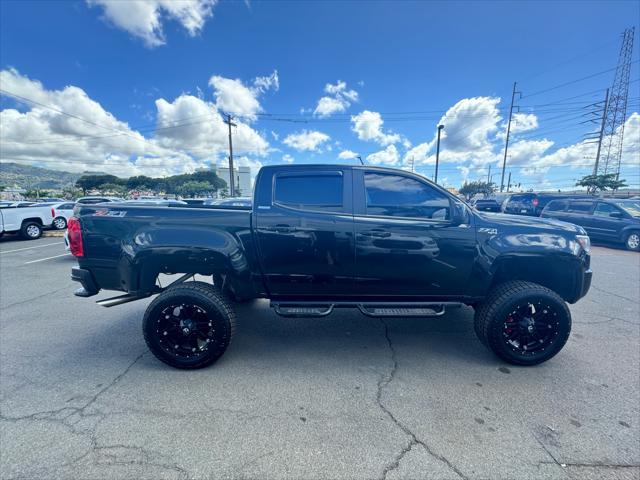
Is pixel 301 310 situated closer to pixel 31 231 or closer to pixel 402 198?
pixel 402 198

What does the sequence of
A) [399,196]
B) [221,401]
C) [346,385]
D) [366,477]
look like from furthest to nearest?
[399,196], [346,385], [221,401], [366,477]

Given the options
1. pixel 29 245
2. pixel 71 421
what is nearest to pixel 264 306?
pixel 71 421

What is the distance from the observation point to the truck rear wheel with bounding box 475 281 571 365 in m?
2.81

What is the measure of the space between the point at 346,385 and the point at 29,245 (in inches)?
502

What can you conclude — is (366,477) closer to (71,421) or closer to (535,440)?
(535,440)

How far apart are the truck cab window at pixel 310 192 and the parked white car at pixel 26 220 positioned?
12.8 meters

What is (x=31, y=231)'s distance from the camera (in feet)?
35.9

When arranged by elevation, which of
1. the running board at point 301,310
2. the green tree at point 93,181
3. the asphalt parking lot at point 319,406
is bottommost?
the asphalt parking lot at point 319,406

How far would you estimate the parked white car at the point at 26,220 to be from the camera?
10031 mm

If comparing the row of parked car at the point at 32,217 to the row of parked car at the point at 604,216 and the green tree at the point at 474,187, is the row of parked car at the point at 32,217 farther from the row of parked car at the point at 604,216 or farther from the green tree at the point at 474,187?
the green tree at the point at 474,187

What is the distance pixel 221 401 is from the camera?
237 cm

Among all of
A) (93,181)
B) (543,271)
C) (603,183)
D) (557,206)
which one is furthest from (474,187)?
(93,181)

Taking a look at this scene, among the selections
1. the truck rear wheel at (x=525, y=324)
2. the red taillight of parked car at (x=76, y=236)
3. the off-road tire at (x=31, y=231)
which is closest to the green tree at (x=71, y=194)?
the off-road tire at (x=31, y=231)

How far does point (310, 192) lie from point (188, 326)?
1.83 metres
